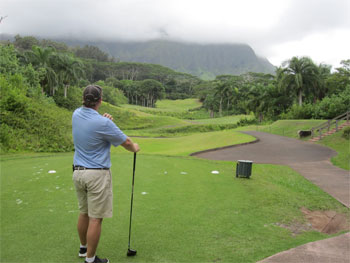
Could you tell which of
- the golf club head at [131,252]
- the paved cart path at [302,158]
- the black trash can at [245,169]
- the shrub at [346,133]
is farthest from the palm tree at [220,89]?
the golf club head at [131,252]

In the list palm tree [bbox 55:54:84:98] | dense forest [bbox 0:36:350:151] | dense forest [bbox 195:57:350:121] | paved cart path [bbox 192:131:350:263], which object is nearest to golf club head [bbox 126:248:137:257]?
paved cart path [bbox 192:131:350:263]

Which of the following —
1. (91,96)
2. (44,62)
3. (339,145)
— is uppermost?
(44,62)

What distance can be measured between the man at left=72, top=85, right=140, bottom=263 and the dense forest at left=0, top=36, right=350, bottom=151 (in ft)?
55.3

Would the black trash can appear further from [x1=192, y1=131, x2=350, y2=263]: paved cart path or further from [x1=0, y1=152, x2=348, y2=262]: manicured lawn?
[x1=192, y1=131, x2=350, y2=263]: paved cart path

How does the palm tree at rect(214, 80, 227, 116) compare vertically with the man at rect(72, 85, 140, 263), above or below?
above

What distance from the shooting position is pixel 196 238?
486 cm

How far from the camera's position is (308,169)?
48.1 feet

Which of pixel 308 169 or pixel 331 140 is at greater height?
pixel 331 140

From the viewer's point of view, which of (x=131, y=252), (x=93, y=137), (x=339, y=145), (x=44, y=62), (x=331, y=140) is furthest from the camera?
(x=44, y=62)

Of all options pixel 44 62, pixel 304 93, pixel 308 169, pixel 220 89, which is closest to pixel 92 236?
pixel 308 169

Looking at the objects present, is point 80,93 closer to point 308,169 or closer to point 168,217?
point 308,169

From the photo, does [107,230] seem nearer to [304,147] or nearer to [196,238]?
[196,238]

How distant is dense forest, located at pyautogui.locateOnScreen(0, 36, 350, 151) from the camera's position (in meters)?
21.1

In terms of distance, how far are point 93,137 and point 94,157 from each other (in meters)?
0.25
